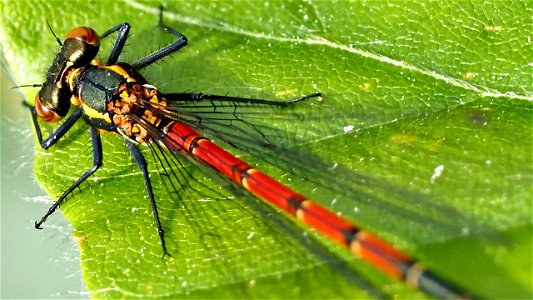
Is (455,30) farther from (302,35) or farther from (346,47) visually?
(302,35)

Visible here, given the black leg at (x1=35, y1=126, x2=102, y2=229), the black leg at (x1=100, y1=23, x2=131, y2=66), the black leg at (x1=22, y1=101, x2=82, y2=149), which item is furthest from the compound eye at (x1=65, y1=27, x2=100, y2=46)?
Result: the black leg at (x1=35, y1=126, x2=102, y2=229)

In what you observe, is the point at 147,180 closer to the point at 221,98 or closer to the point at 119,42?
the point at 221,98

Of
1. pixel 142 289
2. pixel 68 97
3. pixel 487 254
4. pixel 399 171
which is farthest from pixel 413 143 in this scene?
pixel 68 97

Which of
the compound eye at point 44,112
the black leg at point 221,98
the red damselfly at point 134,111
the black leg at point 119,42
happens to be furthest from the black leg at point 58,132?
the black leg at point 221,98

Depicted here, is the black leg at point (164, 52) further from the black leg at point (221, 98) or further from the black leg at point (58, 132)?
the black leg at point (58, 132)

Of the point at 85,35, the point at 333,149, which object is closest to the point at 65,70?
the point at 85,35

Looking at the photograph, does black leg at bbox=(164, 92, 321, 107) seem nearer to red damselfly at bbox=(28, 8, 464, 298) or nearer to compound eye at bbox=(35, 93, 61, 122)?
red damselfly at bbox=(28, 8, 464, 298)
